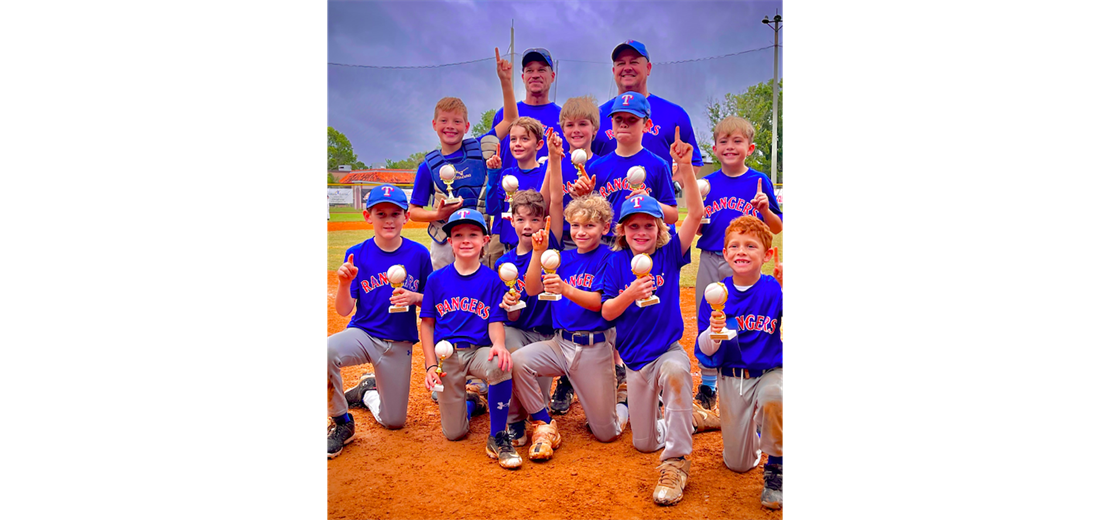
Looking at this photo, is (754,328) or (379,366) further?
(379,366)

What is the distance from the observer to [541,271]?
445cm

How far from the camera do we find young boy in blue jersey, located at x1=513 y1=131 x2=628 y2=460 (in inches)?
169

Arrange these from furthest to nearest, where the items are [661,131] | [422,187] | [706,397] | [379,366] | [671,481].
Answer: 1. [422,187]
2. [661,131]
3. [706,397]
4. [379,366]
5. [671,481]

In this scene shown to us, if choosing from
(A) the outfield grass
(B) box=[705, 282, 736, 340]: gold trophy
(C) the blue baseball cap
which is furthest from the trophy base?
(A) the outfield grass

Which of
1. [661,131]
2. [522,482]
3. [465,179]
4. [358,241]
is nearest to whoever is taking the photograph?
[522,482]

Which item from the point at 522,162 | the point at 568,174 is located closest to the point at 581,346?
the point at 568,174

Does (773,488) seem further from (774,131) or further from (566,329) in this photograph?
(774,131)

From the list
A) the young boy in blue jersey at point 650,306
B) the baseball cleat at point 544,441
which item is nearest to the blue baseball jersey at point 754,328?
the young boy in blue jersey at point 650,306

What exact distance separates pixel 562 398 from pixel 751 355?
6.49ft

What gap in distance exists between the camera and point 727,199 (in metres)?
5.12

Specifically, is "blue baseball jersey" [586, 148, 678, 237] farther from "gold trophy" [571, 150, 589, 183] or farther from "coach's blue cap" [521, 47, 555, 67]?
"coach's blue cap" [521, 47, 555, 67]

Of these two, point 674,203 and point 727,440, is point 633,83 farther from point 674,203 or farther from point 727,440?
point 727,440

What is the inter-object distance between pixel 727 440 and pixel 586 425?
4.13ft

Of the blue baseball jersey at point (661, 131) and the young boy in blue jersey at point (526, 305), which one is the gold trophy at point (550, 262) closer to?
the young boy in blue jersey at point (526, 305)
